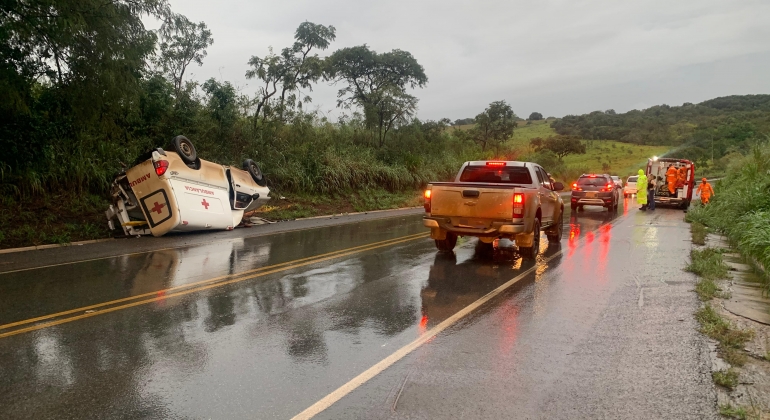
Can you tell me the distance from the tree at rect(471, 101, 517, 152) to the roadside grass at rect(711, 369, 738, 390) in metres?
43.8

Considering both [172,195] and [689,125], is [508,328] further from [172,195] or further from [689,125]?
[689,125]

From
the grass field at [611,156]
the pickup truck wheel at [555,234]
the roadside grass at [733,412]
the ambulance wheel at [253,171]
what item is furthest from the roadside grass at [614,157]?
the roadside grass at [733,412]

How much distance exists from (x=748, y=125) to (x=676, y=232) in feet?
200

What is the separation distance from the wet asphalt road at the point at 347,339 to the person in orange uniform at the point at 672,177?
17.5 meters

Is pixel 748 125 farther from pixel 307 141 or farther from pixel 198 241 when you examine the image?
pixel 198 241

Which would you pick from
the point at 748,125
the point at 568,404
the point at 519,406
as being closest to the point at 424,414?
the point at 519,406

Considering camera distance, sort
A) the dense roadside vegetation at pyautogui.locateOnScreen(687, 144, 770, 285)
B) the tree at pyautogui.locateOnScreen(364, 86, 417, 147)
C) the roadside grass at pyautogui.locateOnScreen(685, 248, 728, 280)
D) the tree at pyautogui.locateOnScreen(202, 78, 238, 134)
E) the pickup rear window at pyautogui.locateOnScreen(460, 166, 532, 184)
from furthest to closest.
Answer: the tree at pyautogui.locateOnScreen(364, 86, 417, 147) → the tree at pyautogui.locateOnScreen(202, 78, 238, 134) → the pickup rear window at pyautogui.locateOnScreen(460, 166, 532, 184) → the roadside grass at pyautogui.locateOnScreen(685, 248, 728, 280) → the dense roadside vegetation at pyautogui.locateOnScreen(687, 144, 770, 285)

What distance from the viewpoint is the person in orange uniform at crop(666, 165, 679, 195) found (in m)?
25.6

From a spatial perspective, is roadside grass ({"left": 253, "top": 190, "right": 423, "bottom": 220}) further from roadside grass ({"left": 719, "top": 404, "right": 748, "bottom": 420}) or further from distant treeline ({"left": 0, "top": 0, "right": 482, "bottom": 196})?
roadside grass ({"left": 719, "top": 404, "right": 748, "bottom": 420})

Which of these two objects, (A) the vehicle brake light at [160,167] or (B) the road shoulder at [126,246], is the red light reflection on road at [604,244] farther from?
(A) the vehicle brake light at [160,167]

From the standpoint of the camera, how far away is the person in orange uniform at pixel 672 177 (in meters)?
25.6

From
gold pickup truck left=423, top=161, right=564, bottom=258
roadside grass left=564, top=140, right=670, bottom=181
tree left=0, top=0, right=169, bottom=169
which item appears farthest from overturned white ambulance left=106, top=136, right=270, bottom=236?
roadside grass left=564, top=140, right=670, bottom=181

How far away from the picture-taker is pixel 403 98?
32.9m

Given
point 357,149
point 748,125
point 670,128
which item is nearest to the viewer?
point 357,149
